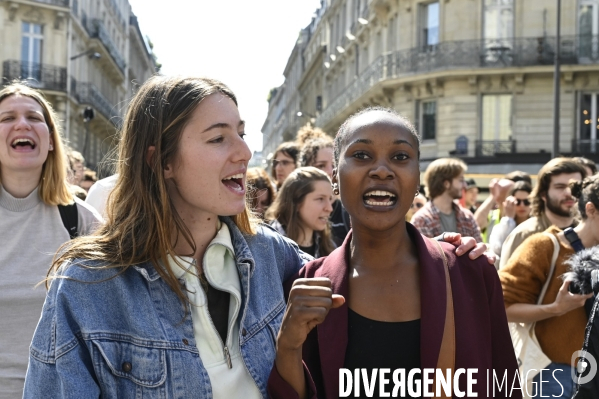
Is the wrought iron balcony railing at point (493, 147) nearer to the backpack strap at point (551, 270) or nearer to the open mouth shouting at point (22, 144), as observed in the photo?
the backpack strap at point (551, 270)

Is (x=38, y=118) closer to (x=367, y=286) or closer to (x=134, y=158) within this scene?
(x=134, y=158)

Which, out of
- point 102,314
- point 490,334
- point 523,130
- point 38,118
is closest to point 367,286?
point 490,334

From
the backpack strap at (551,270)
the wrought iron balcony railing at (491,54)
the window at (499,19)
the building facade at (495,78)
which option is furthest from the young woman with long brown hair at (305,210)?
the window at (499,19)

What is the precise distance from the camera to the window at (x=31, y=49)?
34.6 metres

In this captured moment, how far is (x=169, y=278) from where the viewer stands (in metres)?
2.49

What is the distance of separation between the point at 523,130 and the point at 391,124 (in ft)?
87.4

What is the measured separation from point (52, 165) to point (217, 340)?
201 cm

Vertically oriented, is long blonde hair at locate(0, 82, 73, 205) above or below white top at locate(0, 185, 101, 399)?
above

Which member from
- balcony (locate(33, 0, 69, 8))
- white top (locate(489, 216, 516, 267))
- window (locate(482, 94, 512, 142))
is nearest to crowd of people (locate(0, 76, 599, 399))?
white top (locate(489, 216, 516, 267))

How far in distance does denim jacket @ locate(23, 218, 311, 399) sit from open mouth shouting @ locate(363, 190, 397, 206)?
0.62m

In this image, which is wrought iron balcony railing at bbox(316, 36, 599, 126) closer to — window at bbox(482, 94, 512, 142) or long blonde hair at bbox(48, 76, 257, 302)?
window at bbox(482, 94, 512, 142)

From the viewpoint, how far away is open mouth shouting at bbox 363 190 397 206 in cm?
260

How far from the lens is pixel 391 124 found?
8.79ft

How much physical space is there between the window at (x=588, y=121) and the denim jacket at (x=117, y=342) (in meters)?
27.0
